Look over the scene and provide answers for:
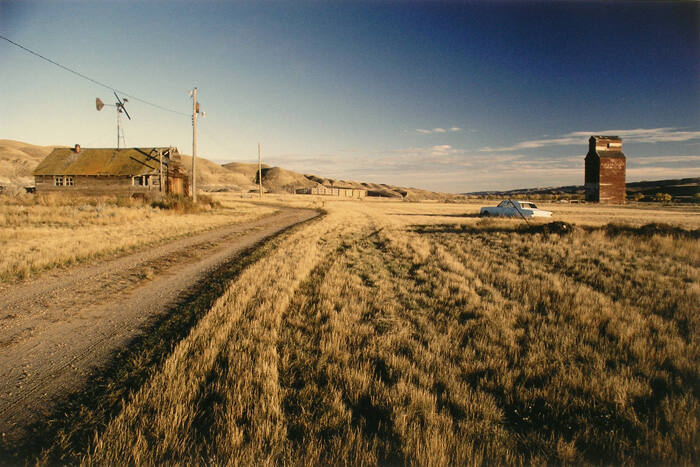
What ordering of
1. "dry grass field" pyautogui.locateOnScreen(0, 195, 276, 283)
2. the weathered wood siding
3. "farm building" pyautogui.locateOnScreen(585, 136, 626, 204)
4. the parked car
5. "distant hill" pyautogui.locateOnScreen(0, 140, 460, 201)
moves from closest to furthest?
"dry grass field" pyautogui.locateOnScreen(0, 195, 276, 283), the parked car, the weathered wood siding, "farm building" pyautogui.locateOnScreen(585, 136, 626, 204), "distant hill" pyautogui.locateOnScreen(0, 140, 460, 201)

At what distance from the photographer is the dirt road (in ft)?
9.93

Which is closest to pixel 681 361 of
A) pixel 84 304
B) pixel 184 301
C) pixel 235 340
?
pixel 235 340

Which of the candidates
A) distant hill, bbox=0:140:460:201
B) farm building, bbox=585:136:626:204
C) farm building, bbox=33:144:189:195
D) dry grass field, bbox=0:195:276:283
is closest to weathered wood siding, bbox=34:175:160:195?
farm building, bbox=33:144:189:195

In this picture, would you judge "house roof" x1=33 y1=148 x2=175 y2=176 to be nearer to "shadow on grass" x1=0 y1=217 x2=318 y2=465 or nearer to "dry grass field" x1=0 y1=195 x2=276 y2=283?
"dry grass field" x1=0 y1=195 x2=276 y2=283

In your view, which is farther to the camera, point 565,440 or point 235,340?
point 235,340

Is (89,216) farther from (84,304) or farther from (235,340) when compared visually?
(235,340)

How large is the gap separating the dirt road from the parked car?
23071 millimetres

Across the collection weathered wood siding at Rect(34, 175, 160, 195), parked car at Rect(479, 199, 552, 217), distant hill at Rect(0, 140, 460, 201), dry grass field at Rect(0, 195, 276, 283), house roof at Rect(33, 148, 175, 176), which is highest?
distant hill at Rect(0, 140, 460, 201)

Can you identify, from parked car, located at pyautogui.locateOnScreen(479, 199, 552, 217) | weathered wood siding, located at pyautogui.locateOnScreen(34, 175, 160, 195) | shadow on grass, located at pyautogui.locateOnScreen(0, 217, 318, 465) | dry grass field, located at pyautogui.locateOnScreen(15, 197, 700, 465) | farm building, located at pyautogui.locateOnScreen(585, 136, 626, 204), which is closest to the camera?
shadow on grass, located at pyautogui.locateOnScreen(0, 217, 318, 465)

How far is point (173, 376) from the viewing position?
318cm

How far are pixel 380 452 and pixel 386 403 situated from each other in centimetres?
53

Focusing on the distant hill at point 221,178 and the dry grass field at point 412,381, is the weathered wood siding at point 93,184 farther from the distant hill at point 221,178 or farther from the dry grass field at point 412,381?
the dry grass field at point 412,381

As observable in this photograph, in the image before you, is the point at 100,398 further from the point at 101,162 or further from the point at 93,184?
the point at 101,162

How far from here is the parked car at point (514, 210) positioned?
2339 cm
